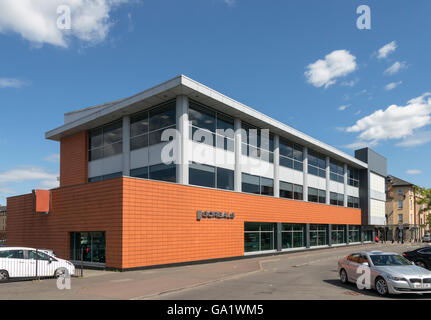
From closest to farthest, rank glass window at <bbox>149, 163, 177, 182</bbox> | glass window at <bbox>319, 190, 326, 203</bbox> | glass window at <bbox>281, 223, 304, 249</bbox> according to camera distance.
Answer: glass window at <bbox>149, 163, 177, 182</bbox>, glass window at <bbox>281, 223, 304, 249</bbox>, glass window at <bbox>319, 190, 326, 203</bbox>

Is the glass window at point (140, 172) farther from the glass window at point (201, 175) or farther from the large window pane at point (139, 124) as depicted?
the glass window at point (201, 175)

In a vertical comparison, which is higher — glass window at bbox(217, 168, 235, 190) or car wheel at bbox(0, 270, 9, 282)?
glass window at bbox(217, 168, 235, 190)

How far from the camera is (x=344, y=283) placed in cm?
1559

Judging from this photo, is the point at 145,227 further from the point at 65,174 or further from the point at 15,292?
the point at 65,174

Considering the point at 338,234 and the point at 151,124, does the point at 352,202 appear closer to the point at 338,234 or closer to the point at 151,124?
the point at 338,234

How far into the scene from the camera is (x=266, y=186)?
32969 mm

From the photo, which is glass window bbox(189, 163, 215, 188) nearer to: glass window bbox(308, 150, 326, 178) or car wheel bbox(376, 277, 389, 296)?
car wheel bbox(376, 277, 389, 296)

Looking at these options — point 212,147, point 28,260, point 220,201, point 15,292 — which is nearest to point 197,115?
point 212,147

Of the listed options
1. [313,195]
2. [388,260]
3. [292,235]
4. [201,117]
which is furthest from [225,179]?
[313,195]

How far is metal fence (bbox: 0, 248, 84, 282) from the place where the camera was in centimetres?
1677

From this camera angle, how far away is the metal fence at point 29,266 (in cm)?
1677

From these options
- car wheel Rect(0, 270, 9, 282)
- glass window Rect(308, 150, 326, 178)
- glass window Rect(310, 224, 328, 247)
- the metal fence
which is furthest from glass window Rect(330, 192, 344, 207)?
car wheel Rect(0, 270, 9, 282)

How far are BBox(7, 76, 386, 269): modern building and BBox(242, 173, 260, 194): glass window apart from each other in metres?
0.14

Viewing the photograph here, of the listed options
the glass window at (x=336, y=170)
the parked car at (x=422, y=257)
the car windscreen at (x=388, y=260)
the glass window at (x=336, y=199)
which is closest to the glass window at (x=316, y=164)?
the glass window at (x=336, y=170)
